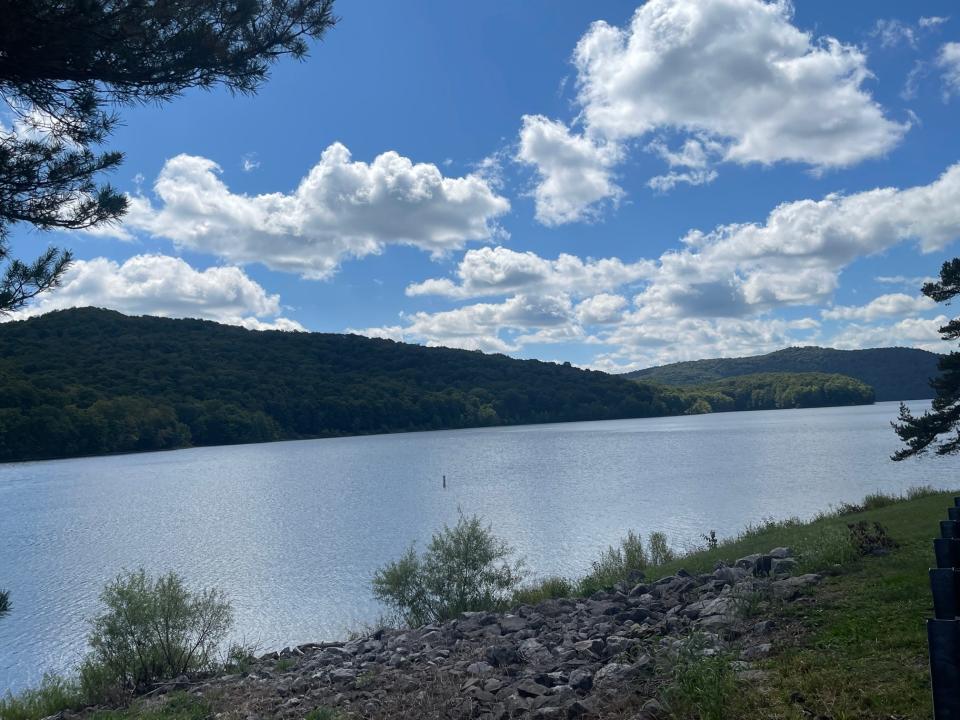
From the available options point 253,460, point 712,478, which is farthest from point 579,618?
point 253,460

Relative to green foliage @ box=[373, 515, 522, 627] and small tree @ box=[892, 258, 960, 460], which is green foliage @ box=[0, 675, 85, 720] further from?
small tree @ box=[892, 258, 960, 460]

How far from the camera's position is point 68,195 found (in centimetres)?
875

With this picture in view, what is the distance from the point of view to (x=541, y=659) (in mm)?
9234

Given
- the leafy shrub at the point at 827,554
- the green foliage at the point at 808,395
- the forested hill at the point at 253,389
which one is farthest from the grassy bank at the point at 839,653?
the green foliage at the point at 808,395

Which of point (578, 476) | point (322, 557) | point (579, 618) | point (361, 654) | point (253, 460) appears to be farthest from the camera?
point (253, 460)

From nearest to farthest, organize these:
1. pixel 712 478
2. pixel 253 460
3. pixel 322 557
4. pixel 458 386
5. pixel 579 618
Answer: pixel 579 618 < pixel 322 557 < pixel 712 478 < pixel 253 460 < pixel 458 386

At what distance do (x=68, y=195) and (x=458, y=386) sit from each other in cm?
15332

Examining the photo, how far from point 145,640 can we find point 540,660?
8.44 metres

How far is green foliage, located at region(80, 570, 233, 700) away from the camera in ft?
43.7

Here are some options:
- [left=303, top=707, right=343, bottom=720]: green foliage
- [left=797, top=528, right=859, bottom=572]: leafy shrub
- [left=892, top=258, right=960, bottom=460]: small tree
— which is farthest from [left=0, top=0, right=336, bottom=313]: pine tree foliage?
[left=892, top=258, right=960, bottom=460]: small tree

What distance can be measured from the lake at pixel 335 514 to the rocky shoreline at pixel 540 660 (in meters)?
6.49

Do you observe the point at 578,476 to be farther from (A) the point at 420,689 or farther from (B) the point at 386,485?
(A) the point at 420,689

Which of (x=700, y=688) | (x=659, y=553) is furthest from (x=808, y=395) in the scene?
(x=700, y=688)

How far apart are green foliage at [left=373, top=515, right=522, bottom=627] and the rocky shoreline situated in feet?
8.82
